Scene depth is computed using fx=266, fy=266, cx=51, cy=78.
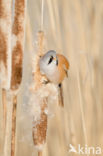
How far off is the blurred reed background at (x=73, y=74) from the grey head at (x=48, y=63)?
276 mm

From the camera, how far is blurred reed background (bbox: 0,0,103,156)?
1079 mm

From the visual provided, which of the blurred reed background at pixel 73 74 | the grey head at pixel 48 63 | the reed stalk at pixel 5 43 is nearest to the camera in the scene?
the reed stalk at pixel 5 43

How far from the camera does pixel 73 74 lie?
1191 millimetres

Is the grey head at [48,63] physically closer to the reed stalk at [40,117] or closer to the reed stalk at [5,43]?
the reed stalk at [40,117]

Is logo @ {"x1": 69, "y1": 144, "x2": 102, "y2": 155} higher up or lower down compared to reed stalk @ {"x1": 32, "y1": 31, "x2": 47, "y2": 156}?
lower down

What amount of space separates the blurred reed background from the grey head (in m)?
0.28

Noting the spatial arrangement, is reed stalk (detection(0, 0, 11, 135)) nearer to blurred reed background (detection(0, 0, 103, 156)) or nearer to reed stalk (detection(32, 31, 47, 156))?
reed stalk (detection(32, 31, 47, 156))

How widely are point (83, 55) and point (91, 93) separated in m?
0.17

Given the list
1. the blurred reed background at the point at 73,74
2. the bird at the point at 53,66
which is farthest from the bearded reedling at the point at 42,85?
the blurred reed background at the point at 73,74

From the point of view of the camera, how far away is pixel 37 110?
0.73 meters

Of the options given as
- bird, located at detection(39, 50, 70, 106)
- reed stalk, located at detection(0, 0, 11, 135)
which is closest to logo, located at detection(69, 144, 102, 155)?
bird, located at detection(39, 50, 70, 106)

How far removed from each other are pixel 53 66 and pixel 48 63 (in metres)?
0.03

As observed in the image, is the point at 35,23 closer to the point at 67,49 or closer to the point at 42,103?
the point at 67,49

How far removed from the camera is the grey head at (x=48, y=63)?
0.73m
